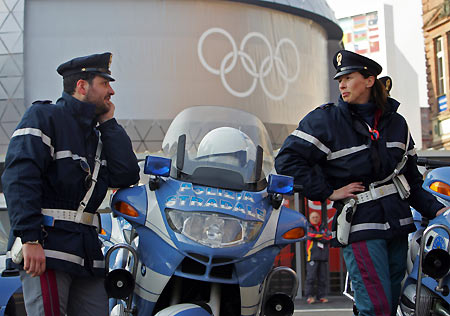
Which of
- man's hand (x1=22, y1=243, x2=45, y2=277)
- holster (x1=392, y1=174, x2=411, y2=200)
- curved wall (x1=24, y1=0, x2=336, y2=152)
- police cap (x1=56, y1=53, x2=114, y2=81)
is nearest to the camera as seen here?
man's hand (x1=22, y1=243, x2=45, y2=277)

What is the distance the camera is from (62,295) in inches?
140

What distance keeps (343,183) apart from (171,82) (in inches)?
1057

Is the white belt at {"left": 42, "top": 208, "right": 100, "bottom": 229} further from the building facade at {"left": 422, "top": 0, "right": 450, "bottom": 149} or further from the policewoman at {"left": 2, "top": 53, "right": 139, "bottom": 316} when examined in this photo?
the building facade at {"left": 422, "top": 0, "right": 450, "bottom": 149}

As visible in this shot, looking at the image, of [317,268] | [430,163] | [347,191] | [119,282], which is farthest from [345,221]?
[317,268]

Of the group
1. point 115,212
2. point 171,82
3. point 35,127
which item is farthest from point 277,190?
point 171,82

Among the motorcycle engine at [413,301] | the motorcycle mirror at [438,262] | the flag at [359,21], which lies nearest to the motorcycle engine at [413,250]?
the motorcycle engine at [413,301]

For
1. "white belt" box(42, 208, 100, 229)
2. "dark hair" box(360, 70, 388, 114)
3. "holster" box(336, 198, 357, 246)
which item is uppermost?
"dark hair" box(360, 70, 388, 114)

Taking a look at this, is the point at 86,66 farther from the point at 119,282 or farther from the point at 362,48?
the point at 362,48

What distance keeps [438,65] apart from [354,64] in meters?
31.6

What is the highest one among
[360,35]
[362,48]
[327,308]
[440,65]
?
[360,35]

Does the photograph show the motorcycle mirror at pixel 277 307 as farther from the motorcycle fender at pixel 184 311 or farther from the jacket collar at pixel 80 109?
the jacket collar at pixel 80 109

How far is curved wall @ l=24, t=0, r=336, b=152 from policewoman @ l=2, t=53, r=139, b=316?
25.9 meters

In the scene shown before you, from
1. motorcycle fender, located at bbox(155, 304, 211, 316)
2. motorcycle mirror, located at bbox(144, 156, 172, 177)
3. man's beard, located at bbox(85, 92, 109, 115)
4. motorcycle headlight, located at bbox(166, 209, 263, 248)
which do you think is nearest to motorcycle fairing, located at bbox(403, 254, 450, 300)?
motorcycle headlight, located at bbox(166, 209, 263, 248)

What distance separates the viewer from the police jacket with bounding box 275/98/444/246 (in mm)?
4141
